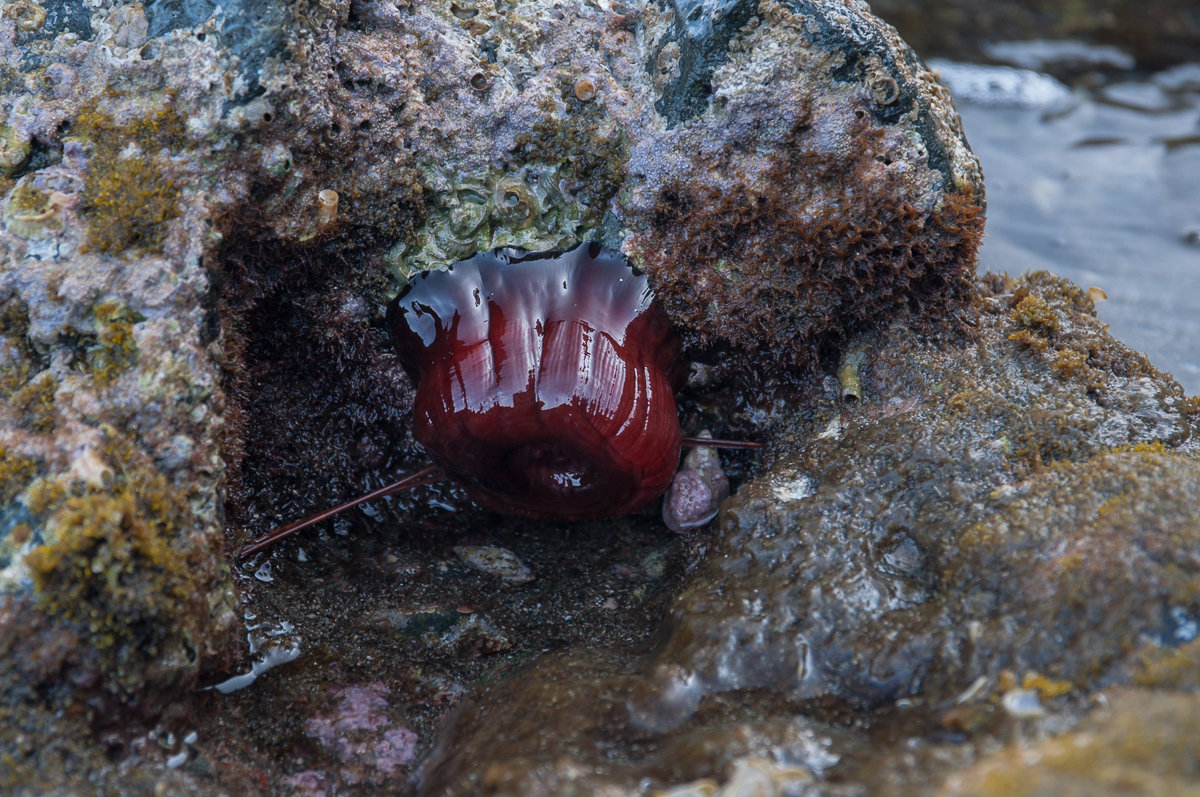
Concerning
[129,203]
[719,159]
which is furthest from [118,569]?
[719,159]

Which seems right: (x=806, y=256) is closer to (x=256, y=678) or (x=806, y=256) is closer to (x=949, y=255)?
(x=949, y=255)

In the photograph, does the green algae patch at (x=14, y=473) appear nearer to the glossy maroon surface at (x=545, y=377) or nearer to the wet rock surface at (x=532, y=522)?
the wet rock surface at (x=532, y=522)

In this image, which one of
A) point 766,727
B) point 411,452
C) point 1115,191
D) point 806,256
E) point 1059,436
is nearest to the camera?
point 766,727

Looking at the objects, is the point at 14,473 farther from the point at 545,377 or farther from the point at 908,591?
the point at 908,591

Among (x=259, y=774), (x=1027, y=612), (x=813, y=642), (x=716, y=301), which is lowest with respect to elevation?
(x=259, y=774)

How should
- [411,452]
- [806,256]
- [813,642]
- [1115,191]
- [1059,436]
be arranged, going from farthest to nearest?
[1115,191], [411,452], [806,256], [1059,436], [813,642]

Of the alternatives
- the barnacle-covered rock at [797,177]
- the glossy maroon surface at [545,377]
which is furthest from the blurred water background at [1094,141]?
the glossy maroon surface at [545,377]

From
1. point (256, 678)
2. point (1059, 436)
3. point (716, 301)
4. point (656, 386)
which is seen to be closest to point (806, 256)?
point (716, 301)
